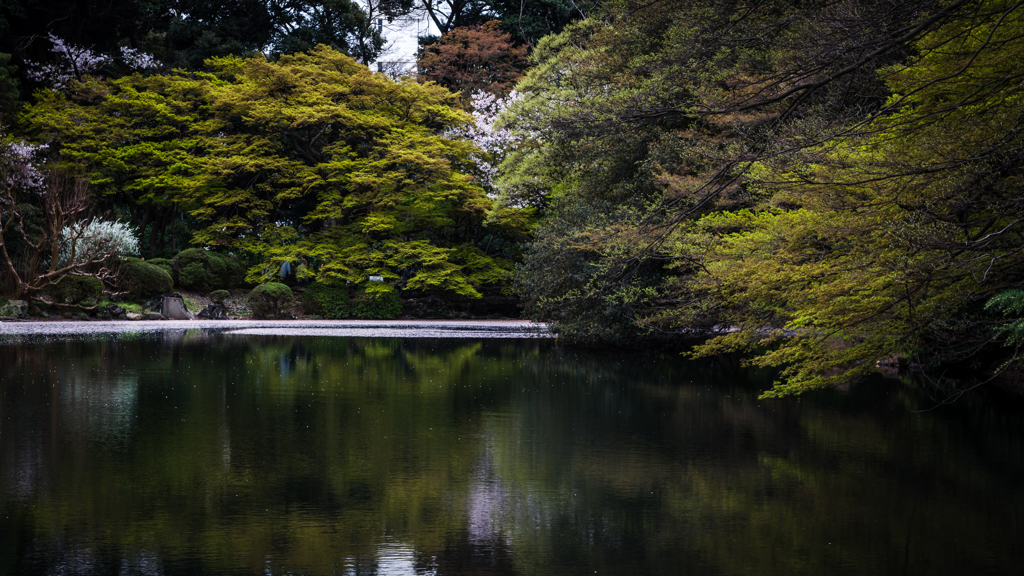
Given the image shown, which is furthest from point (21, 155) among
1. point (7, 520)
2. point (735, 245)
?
point (7, 520)

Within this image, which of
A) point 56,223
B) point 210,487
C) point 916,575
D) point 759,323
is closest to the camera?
point 916,575

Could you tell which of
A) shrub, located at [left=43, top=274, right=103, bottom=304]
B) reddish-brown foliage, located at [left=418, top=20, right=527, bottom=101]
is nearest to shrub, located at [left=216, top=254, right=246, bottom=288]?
shrub, located at [left=43, top=274, right=103, bottom=304]

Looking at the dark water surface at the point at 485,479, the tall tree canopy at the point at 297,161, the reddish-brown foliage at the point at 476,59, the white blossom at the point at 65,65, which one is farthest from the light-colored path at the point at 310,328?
the white blossom at the point at 65,65

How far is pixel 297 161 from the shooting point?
28.5 meters

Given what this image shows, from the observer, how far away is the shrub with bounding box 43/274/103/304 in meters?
21.1

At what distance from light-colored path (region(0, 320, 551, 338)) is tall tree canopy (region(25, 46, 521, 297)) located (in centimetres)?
231

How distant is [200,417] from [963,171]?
23.2ft

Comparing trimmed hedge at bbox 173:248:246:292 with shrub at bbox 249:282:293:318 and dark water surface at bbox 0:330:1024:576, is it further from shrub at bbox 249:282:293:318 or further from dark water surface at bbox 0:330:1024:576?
dark water surface at bbox 0:330:1024:576

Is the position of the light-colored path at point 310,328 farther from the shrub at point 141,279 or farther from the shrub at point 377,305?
the shrub at point 141,279

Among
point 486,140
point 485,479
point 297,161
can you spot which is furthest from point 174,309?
point 485,479

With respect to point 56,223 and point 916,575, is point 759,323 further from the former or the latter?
point 56,223

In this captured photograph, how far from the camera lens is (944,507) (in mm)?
5277

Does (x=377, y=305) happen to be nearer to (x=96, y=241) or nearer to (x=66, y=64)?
(x=96, y=241)

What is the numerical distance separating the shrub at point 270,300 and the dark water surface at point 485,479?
14.7 meters
